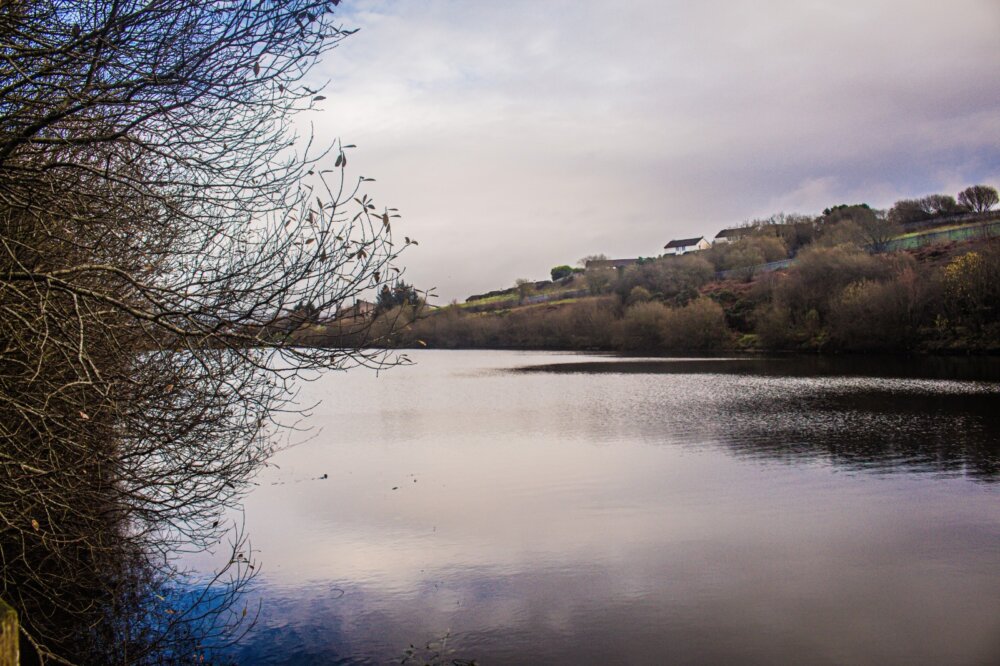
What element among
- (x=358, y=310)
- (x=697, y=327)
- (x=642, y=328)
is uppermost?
(x=358, y=310)

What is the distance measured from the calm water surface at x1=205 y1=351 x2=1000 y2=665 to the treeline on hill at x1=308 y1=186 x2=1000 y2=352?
14.8 feet

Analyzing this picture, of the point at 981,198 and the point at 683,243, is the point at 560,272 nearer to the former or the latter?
the point at 683,243

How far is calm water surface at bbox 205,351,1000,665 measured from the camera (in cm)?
883

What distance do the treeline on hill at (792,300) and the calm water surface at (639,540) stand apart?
4.51 meters

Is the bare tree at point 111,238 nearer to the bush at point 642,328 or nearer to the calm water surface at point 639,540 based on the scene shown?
the calm water surface at point 639,540

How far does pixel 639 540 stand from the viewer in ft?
41.5

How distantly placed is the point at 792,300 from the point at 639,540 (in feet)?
217

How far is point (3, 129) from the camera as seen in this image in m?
5.28

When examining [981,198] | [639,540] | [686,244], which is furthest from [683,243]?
[639,540]

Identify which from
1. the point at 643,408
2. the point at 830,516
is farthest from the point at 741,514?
the point at 643,408

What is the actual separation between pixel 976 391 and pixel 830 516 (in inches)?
910

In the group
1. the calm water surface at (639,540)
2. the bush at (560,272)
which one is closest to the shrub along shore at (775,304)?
the calm water surface at (639,540)

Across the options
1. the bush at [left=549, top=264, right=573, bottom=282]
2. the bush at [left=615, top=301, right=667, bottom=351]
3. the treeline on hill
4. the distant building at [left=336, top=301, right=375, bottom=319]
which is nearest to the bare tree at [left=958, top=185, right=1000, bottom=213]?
the treeline on hill

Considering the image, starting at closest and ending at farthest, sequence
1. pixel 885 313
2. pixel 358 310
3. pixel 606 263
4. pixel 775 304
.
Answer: pixel 358 310, pixel 885 313, pixel 775 304, pixel 606 263
